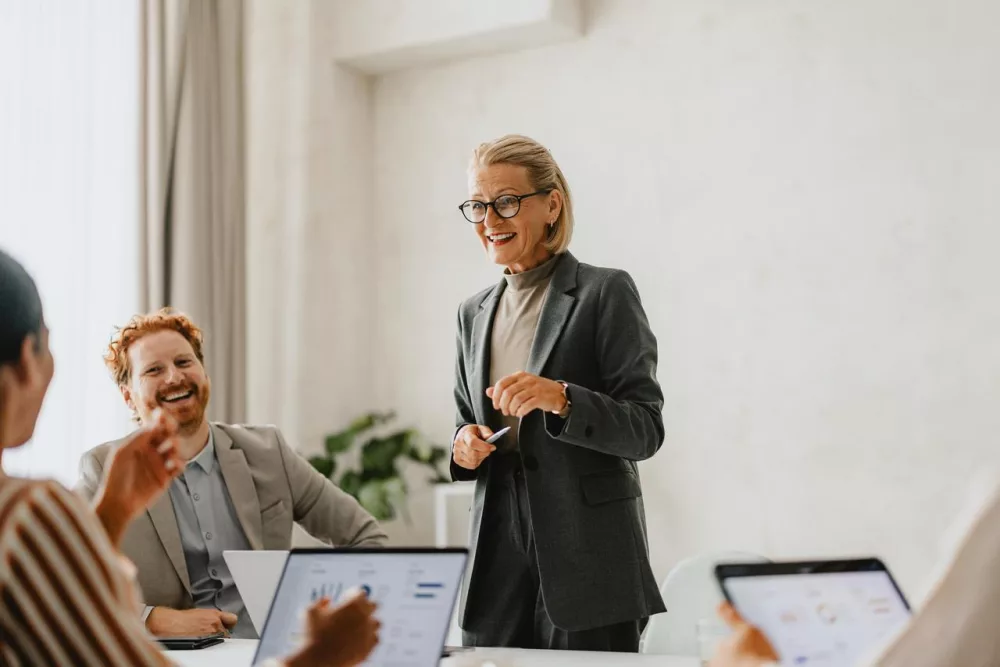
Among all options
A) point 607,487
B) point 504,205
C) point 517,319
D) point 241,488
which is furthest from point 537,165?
point 241,488

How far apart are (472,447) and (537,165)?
1.94 ft

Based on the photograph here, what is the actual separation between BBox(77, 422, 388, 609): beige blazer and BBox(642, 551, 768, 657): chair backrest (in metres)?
0.73

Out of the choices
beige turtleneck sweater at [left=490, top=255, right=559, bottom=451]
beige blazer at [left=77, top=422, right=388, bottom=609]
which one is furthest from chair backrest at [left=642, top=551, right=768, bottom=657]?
beige blazer at [left=77, top=422, right=388, bottom=609]

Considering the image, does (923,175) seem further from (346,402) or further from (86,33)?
(86,33)

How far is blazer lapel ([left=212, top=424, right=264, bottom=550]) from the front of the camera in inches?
90.8

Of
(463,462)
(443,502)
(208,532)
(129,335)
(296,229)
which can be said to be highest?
(296,229)

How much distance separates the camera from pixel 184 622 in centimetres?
199

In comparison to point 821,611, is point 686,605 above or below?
below

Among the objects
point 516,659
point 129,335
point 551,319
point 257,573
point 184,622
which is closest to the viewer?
point 516,659

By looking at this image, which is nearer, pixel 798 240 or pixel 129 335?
pixel 129 335

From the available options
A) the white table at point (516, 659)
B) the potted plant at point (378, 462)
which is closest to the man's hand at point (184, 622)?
the white table at point (516, 659)

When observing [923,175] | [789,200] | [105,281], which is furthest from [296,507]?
[923,175]

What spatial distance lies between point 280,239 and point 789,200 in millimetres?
2052

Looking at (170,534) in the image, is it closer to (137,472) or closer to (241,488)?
(241,488)
